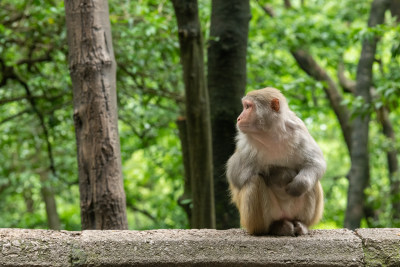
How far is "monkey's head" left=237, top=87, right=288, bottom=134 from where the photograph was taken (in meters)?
3.97

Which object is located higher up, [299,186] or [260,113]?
[260,113]

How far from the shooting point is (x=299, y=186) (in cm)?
390

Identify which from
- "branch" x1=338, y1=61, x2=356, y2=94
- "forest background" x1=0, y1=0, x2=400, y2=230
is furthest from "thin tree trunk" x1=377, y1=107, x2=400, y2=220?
"branch" x1=338, y1=61, x2=356, y2=94

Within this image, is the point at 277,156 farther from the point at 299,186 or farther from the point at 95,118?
the point at 95,118

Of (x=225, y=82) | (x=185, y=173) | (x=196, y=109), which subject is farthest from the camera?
(x=185, y=173)

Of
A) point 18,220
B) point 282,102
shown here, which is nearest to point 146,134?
point 18,220

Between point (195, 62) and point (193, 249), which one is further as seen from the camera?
point (195, 62)

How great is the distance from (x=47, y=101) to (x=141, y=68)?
63.7 inches

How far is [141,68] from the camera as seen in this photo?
26.3 ft

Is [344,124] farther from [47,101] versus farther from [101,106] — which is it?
[101,106]

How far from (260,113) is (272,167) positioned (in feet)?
1.42

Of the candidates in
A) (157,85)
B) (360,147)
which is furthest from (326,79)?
(157,85)

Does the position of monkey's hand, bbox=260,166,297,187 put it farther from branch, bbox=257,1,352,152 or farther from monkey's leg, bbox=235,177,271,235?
branch, bbox=257,1,352,152

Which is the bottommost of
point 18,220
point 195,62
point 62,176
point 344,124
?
point 18,220
